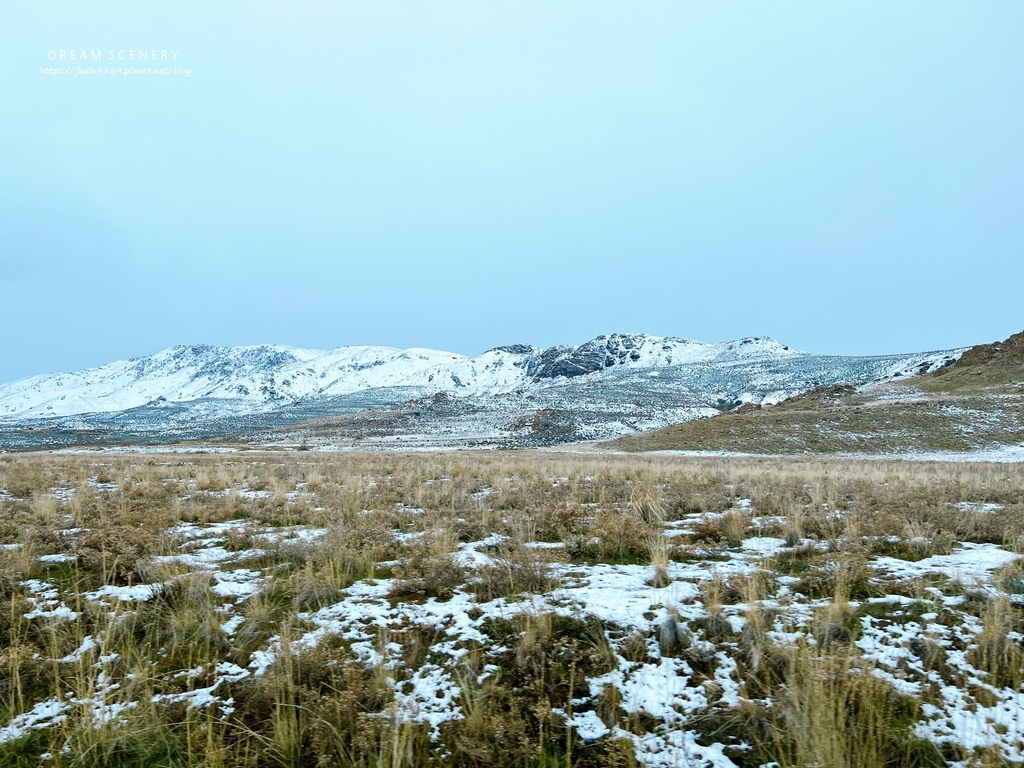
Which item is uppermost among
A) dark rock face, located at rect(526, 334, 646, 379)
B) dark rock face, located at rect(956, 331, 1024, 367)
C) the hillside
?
dark rock face, located at rect(526, 334, 646, 379)

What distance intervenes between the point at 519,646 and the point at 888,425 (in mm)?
44347

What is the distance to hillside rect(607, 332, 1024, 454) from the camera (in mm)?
35250

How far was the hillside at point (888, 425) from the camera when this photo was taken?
35.2 metres

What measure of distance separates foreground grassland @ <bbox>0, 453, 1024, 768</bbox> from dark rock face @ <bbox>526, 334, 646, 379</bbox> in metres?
145

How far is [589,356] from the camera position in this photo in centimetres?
15838

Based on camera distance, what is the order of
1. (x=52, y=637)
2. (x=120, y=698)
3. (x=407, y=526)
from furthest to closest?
(x=407, y=526) < (x=52, y=637) < (x=120, y=698)

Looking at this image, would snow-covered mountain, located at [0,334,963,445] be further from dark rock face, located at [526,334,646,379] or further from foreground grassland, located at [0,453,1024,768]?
foreground grassland, located at [0,453,1024,768]

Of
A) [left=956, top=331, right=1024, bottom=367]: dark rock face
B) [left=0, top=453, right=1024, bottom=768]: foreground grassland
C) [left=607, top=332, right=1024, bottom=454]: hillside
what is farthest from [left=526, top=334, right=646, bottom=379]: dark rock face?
[left=0, top=453, right=1024, bottom=768]: foreground grassland

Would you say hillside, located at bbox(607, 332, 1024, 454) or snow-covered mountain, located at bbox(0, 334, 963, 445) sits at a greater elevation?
snow-covered mountain, located at bbox(0, 334, 963, 445)

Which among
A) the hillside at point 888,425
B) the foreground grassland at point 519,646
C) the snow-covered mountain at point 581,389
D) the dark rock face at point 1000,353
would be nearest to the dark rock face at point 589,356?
the snow-covered mountain at point 581,389

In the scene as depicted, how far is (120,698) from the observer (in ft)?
10.7

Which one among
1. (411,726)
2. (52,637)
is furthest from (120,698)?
(411,726)

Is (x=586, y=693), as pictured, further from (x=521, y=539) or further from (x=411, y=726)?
(x=521, y=539)

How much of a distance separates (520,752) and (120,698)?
2557 mm
